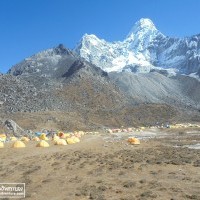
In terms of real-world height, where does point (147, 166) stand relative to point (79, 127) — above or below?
below

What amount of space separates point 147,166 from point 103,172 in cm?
401

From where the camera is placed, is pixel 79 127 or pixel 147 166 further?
pixel 79 127

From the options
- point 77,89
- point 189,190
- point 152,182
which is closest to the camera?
point 189,190

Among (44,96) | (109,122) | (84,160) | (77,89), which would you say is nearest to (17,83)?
(44,96)

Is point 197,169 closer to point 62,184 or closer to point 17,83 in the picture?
point 62,184

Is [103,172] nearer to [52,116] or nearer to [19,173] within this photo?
[19,173]

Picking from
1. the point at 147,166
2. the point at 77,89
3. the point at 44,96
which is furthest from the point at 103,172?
the point at 77,89

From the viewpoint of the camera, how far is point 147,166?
31.2 m

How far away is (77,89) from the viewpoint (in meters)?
181

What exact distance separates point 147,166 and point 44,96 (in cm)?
13190

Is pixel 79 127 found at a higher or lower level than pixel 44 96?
lower

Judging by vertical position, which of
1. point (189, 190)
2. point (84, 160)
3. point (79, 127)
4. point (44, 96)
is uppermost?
point (44, 96)

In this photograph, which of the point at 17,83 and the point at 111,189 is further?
the point at 17,83

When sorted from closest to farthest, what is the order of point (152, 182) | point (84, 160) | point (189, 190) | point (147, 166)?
point (189, 190) → point (152, 182) → point (147, 166) → point (84, 160)
